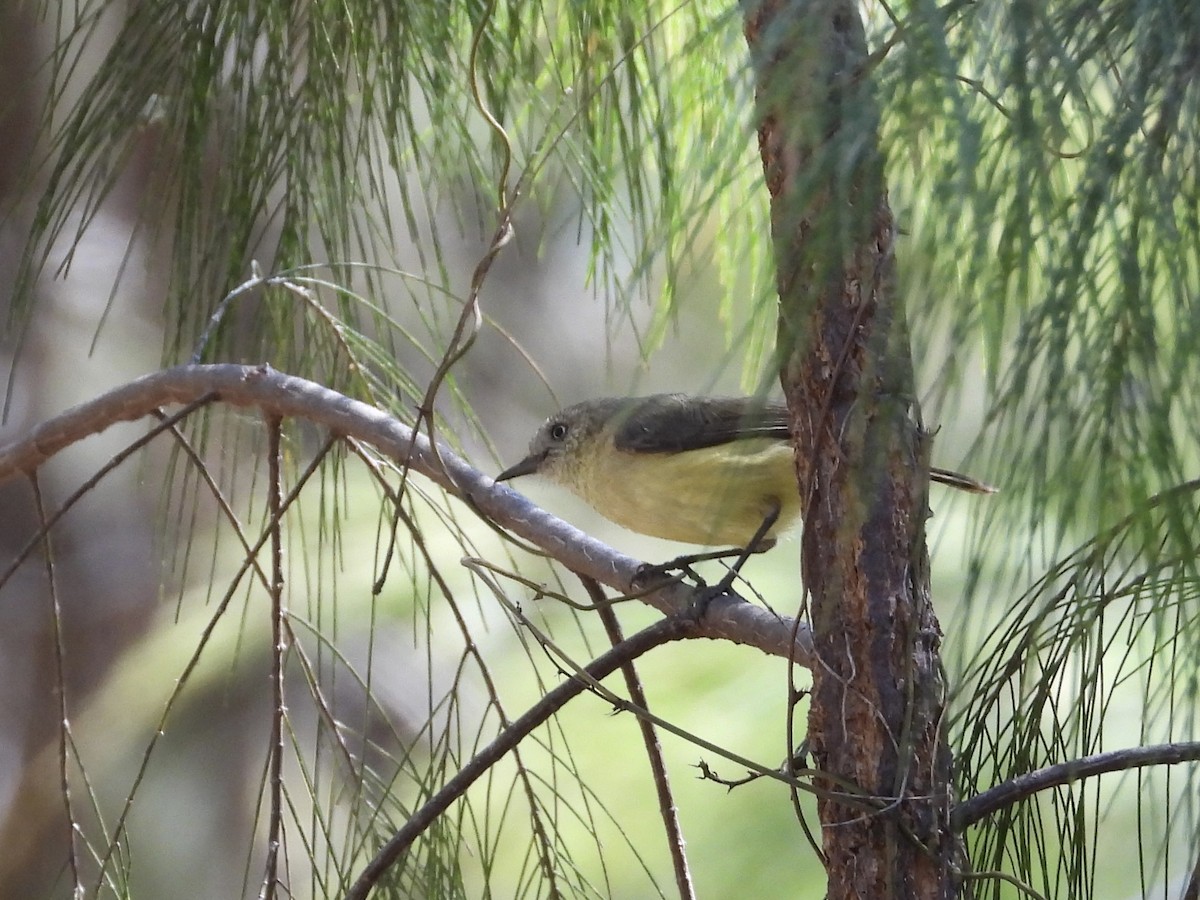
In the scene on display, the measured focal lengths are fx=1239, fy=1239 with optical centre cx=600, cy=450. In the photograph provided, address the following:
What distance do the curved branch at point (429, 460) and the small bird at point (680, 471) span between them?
0.21 meters

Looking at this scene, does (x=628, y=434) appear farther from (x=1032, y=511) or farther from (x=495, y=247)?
(x=1032, y=511)

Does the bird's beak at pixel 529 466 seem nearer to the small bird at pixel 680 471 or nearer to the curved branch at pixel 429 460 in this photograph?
the small bird at pixel 680 471

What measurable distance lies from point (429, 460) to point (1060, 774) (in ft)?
1.64

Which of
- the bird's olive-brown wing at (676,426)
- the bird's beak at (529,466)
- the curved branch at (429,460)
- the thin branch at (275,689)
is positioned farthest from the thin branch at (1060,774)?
the bird's beak at (529,466)

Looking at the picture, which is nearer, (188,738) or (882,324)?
(882,324)

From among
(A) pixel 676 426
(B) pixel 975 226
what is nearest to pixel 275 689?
(A) pixel 676 426

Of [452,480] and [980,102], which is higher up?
[452,480]

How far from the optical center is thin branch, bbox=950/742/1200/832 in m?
0.58

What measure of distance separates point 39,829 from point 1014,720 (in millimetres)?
1812

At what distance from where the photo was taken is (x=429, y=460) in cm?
93

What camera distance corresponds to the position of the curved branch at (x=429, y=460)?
889mm

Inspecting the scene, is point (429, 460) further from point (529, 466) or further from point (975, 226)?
point (975, 226)

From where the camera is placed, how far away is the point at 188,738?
7.01 feet

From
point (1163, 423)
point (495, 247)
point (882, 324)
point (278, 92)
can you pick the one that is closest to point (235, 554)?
point (278, 92)
